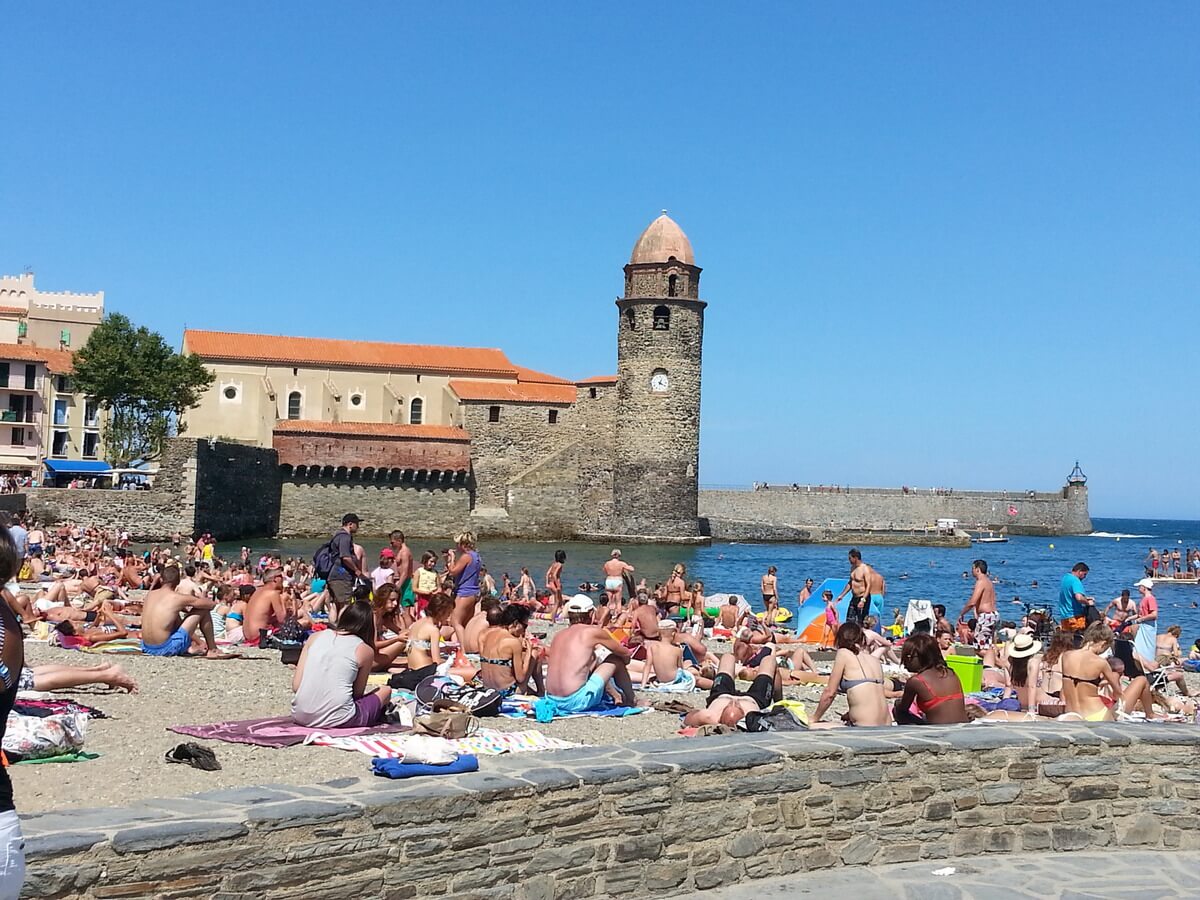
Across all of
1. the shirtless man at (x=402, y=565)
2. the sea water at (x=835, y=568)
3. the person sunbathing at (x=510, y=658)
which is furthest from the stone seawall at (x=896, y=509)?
the person sunbathing at (x=510, y=658)

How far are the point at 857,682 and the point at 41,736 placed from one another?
4.85 metres

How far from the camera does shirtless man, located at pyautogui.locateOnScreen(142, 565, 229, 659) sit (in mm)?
11398

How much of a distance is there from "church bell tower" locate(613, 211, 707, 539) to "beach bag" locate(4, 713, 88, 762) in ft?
146

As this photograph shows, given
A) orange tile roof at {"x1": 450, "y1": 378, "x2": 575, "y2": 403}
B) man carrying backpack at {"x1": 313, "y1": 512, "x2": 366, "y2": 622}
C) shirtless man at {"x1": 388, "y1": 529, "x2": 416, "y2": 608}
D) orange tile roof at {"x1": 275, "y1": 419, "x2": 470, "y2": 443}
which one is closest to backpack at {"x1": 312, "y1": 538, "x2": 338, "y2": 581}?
man carrying backpack at {"x1": 313, "y1": 512, "x2": 366, "y2": 622}

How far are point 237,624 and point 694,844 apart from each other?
34.5ft

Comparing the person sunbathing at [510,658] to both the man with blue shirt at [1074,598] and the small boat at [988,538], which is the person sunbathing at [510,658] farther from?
the small boat at [988,538]

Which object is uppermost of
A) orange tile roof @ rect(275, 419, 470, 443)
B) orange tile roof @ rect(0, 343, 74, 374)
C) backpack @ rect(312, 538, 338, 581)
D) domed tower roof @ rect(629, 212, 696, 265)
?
domed tower roof @ rect(629, 212, 696, 265)

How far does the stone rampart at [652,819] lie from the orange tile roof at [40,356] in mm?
55908

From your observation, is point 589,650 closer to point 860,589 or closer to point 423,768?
point 423,768

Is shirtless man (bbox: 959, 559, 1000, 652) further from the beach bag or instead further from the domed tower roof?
the domed tower roof

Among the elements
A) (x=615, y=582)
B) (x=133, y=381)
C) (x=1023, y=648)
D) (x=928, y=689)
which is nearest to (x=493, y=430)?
(x=133, y=381)

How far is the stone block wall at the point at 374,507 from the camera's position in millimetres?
51688

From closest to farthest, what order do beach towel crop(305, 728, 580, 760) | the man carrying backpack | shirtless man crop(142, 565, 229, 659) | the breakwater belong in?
beach towel crop(305, 728, 580, 760) → shirtless man crop(142, 565, 229, 659) → the man carrying backpack → the breakwater

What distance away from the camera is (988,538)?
247 ft
